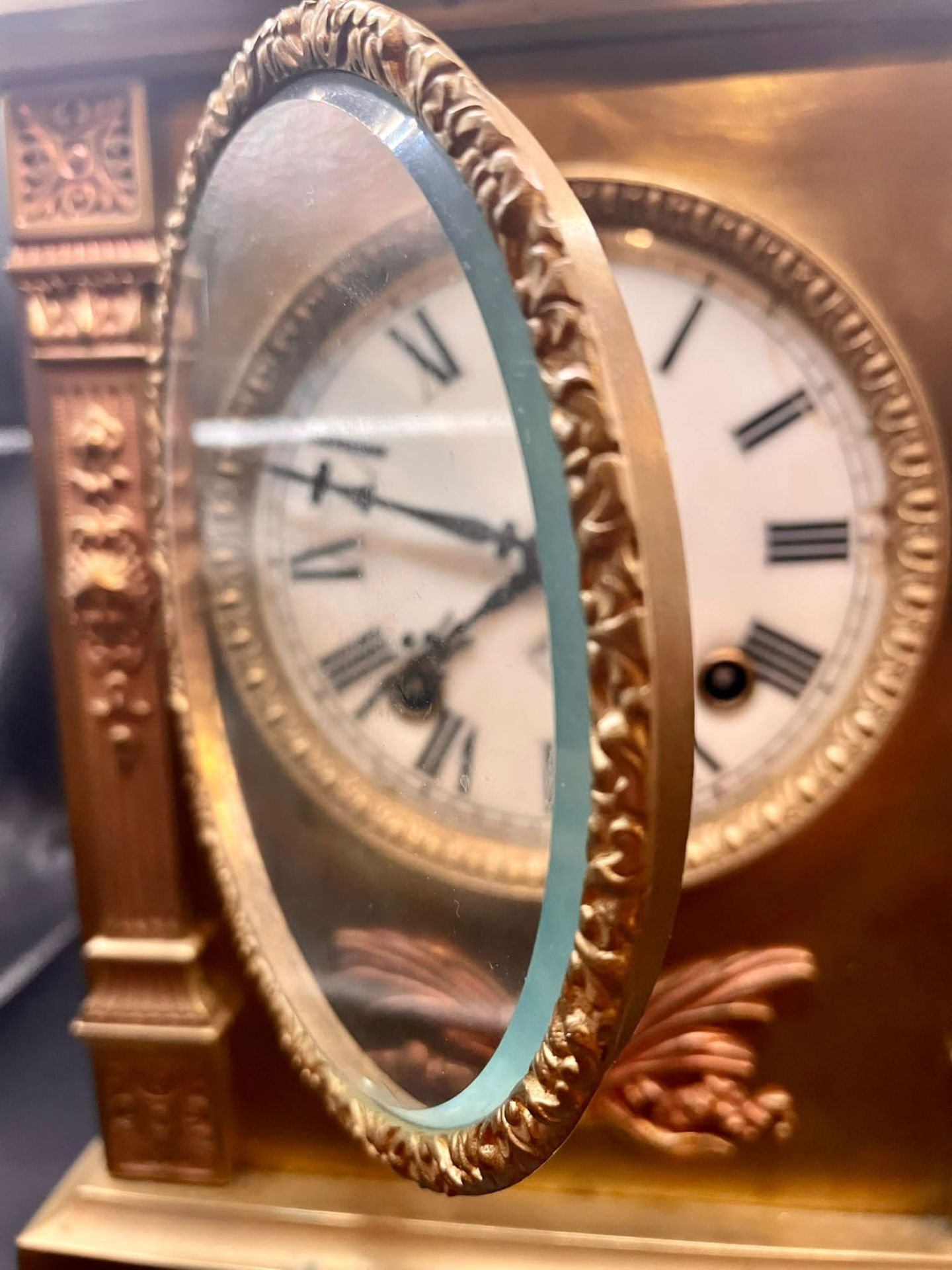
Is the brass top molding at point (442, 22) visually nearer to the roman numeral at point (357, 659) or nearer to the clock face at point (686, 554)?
the clock face at point (686, 554)

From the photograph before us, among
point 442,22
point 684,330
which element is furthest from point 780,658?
point 442,22

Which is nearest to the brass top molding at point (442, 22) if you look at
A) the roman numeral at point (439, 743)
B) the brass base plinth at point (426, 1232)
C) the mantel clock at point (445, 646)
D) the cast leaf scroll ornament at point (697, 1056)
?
the mantel clock at point (445, 646)

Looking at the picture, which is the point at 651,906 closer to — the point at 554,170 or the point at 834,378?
the point at 554,170

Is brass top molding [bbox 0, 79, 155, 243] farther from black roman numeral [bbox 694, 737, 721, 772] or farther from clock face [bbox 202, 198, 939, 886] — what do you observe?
black roman numeral [bbox 694, 737, 721, 772]

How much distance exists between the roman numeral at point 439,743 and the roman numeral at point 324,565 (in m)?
0.09

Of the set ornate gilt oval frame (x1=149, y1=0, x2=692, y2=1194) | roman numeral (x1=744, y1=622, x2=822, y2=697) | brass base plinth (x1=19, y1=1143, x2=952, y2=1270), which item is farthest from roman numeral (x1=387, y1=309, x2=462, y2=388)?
brass base plinth (x1=19, y1=1143, x2=952, y2=1270)

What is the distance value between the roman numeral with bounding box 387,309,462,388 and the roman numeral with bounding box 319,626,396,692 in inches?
5.0

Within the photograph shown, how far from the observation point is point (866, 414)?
490mm

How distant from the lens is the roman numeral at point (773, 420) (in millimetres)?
493

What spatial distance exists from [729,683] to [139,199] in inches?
17.6

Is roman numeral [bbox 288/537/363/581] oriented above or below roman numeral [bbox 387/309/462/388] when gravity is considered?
below

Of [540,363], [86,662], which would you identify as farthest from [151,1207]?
[540,363]

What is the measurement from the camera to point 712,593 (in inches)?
20.0

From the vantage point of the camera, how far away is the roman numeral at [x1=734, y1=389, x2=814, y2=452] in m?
0.49
